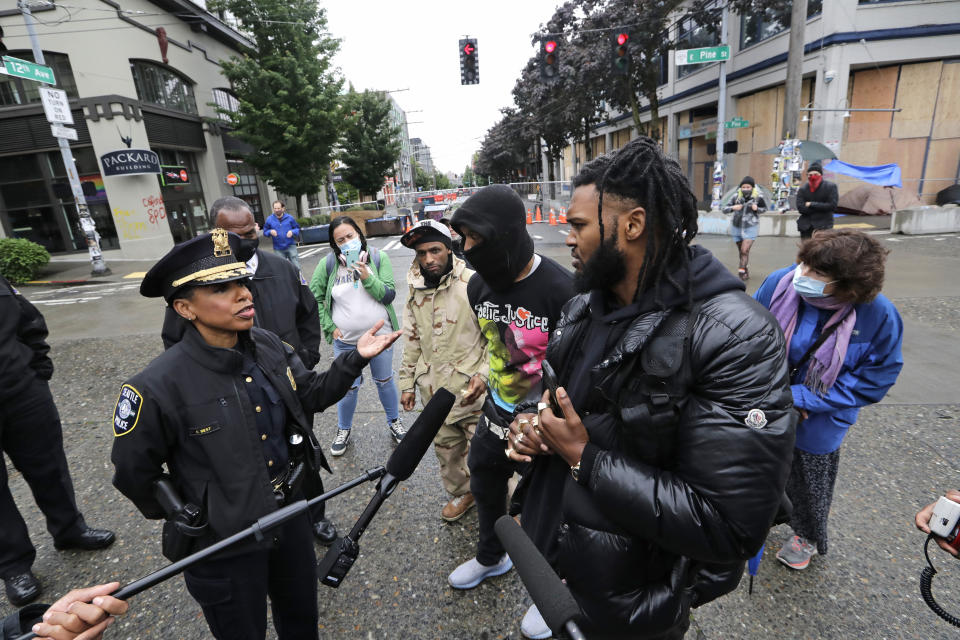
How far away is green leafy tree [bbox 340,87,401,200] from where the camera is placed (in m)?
33.7

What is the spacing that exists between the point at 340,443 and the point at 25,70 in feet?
43.5

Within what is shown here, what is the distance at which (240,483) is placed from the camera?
191 centimetres

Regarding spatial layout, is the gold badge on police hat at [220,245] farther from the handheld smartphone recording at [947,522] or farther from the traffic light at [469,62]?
the traffic light at [469,62]

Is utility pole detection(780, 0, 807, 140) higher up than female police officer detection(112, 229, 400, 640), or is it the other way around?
utility pole detection(780, 0, 807, 140)

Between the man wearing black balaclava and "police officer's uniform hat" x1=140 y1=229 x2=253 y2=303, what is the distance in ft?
3.84

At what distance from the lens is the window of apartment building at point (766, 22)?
54.5 feet

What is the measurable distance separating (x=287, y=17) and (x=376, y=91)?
11270mm

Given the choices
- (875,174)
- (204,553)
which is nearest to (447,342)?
(204,553)

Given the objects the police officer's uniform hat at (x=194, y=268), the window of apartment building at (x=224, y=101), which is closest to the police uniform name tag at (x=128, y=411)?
the police officer's uniform hat at (x=194, y=268)

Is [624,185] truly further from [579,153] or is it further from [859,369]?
[579,153]

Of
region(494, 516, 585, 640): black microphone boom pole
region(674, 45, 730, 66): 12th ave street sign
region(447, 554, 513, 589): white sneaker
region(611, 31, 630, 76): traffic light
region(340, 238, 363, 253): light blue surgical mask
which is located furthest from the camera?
region(674, 45, 730, 66): 12th ave street sign

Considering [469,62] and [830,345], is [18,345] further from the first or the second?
[469,62]

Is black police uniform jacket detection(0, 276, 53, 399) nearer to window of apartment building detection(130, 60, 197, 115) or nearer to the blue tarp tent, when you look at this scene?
the blue tarp tent

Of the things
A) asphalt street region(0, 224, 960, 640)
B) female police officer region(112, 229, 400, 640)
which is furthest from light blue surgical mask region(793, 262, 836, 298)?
female police officer region(112, 229, 400, 640)
